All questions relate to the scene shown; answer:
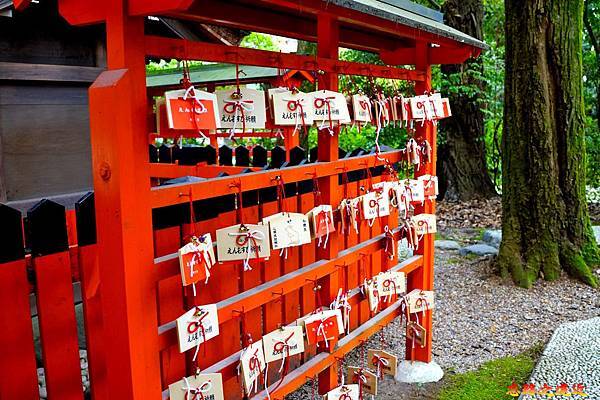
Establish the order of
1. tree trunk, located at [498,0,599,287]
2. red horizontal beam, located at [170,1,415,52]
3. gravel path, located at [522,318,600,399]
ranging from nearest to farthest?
red horizontal beam, located at [170,1,415,52] → gravel path, located at [522,318,600,399] → tree trunk, located at [498,0,599,287]

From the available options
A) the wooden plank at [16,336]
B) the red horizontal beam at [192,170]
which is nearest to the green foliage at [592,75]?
the red horizontal beam at [192,170]

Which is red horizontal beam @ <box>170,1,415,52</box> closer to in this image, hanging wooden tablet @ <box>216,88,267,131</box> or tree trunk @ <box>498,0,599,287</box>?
hanging wooden tablet @ <box>216,88,267,131</box>

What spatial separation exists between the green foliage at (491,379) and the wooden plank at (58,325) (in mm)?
2513

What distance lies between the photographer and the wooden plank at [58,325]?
2244mm

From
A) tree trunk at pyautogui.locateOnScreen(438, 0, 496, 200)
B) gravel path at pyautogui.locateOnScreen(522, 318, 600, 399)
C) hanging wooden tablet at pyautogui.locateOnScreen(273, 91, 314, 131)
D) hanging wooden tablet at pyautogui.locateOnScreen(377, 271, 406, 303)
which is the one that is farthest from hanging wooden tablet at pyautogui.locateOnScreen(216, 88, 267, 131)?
tree trunk at pyautogui.locateOnScreen(438, 0, 496, 200)

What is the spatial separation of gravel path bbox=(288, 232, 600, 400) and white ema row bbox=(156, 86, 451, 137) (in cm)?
196

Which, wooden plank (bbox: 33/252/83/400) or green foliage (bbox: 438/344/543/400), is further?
green foliage (bbox: 438/344/543/400)

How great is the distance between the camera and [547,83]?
622 cm

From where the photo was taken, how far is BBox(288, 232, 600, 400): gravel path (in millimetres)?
4457

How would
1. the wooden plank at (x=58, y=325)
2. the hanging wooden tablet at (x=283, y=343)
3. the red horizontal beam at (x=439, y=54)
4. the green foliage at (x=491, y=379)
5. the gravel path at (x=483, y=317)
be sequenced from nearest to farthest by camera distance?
→ the wooden plank at (x=58, y=325)
the hanging wooden tablet at (x=283, y=343)
the green foliage at (x=491, y=379)
the red horizontal beam at (x=439, y=54)
the gravel path at (x=483, y=317)

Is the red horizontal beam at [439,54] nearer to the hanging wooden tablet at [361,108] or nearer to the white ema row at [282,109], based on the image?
the white ema row at [282,109]

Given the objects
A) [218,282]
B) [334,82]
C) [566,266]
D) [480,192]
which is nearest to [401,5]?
[334,82]

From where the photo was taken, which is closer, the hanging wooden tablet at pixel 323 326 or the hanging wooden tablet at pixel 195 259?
the hanging wooden tablet at pixel 195 259

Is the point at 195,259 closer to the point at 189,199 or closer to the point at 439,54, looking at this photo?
the point at 189,199
